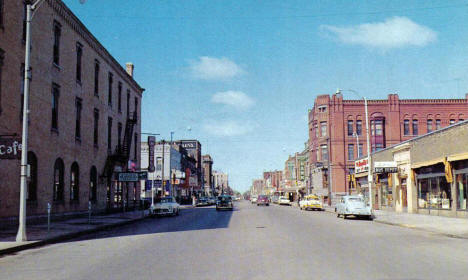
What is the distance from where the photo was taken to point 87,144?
3612cm

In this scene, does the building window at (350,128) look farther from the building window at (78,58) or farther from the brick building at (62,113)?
the building window at (78,58)

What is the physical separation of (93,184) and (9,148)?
21.6 m

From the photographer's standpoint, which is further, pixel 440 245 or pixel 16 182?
pixel 16 182

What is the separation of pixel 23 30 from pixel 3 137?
33.9 ft

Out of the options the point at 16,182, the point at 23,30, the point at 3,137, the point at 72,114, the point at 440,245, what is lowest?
the point at 440,245

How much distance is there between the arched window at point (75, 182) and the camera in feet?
108

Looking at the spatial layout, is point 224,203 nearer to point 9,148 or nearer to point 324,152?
point 324,152

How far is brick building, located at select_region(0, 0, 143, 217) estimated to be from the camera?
2361 centimetres

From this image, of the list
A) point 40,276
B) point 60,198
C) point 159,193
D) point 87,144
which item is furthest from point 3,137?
point 159,193

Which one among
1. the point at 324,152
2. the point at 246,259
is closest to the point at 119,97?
the point at 324,152

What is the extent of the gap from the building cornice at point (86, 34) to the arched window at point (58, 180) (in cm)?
994

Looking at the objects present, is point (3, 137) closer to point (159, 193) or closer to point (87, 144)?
point (87, 144)

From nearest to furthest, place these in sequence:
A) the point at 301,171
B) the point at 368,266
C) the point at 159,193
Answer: the point at 368,266 → the point at 159,193 → the point at 301,171

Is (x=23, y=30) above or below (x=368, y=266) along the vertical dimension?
above
